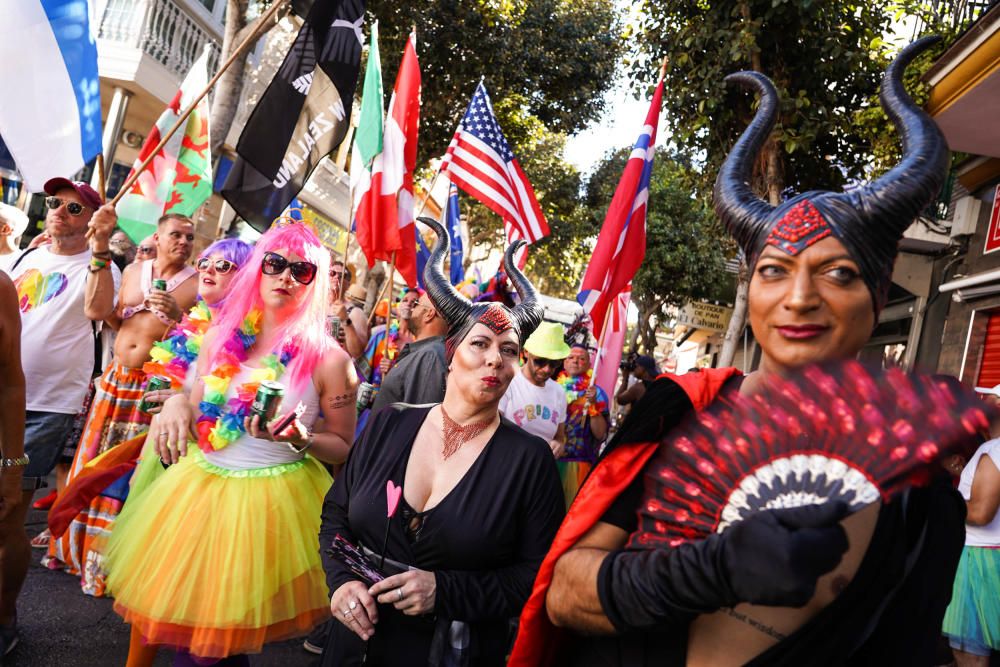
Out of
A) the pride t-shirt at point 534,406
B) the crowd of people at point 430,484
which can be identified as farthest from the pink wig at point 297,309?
the pride t-shirt at point 534,406

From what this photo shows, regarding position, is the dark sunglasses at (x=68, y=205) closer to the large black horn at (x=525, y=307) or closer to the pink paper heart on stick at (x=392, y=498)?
the large black horn at (x=525, y=307)

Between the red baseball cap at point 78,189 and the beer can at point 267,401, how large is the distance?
223 cm

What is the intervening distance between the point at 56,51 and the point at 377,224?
2.87 meters

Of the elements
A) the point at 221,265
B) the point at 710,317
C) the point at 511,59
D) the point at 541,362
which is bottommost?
the point at 541,362

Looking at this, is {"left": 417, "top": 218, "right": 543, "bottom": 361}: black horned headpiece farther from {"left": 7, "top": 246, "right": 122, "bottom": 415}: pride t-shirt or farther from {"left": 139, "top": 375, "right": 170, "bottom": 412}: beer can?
{"left": 7, "top": 246, "right": 122, "bottom": 415}: pride t-shirt

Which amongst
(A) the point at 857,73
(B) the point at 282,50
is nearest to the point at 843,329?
(A) the point at 857,73

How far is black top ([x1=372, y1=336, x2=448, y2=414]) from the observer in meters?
4.32

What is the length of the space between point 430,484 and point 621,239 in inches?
165

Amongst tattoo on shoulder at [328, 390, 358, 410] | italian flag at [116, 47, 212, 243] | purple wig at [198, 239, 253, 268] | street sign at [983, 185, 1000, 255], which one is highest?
street sign at [983, 185, 1000, 255]

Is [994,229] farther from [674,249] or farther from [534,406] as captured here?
[674,249]

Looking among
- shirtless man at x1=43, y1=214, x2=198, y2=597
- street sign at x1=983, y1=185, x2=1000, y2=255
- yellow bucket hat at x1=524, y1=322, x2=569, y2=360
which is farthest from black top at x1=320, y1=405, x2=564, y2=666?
street sign at x1=983, y1=185, x2=1000, y2=255

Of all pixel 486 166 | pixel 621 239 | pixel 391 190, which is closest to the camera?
pixel 621 239

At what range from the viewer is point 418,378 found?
4.39 m

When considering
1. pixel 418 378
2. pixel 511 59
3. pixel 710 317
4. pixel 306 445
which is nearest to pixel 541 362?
pixel 418 378
